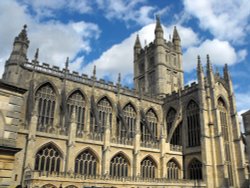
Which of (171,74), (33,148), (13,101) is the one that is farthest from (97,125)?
(171,74)

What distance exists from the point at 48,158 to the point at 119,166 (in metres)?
7.61

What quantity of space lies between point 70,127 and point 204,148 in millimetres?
15473

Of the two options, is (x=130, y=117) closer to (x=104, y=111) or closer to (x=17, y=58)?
(x=104, y=111)

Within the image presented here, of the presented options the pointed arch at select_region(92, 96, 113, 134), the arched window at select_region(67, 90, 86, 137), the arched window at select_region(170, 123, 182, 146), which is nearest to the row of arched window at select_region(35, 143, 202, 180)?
the arched window at select_region(170, 123, 182, 146)

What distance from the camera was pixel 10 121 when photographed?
1086cm

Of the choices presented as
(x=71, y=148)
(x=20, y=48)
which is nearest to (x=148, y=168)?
(x=71, y=148)

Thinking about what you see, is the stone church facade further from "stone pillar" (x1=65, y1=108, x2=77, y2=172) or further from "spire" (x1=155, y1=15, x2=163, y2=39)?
"spire" (x1=155, y1=15, x2=163, y2=39)

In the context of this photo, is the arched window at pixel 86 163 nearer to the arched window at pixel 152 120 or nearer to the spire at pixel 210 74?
the arched window at pixel 152 120

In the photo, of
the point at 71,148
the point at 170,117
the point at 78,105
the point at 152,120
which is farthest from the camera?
the point at 170,117

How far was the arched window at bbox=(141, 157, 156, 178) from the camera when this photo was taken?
29.2 meters

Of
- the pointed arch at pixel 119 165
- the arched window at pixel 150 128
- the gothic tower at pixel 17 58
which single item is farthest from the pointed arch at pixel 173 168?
the gothic tower at pixel 17 58

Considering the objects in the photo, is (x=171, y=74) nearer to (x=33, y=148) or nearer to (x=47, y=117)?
(x=47, y=117)

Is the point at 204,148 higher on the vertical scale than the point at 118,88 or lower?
lower

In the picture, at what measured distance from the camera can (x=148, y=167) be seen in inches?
1166
